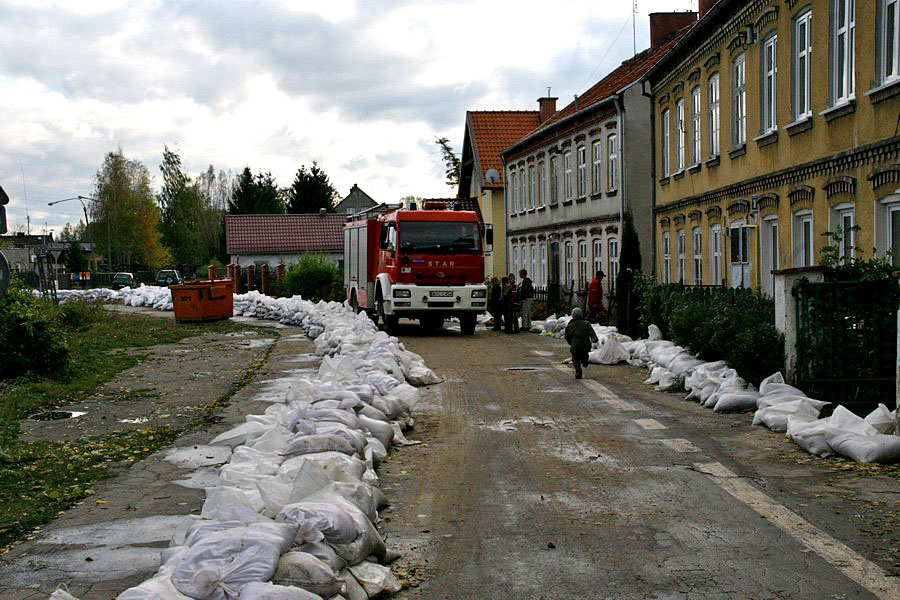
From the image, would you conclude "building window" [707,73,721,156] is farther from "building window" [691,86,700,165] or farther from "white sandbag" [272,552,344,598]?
"white sandbag" [272,552,344,598]

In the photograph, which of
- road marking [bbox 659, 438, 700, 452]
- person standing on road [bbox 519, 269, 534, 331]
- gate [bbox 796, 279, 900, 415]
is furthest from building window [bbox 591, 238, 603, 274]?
road marking [bbox 659, 438, 700, 452]

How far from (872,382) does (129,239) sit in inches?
3351

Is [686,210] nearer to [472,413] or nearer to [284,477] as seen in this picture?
[472,413]

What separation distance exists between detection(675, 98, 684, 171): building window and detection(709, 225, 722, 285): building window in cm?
329

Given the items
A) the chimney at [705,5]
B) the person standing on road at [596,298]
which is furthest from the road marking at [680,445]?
the chimney at [705,5]

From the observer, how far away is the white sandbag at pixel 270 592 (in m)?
4.29

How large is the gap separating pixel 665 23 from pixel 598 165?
6.70m

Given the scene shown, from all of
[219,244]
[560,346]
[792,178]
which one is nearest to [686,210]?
[560,346]

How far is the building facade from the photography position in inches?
1223

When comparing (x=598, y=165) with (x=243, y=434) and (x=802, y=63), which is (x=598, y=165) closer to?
Answer: (x=802, y=63)

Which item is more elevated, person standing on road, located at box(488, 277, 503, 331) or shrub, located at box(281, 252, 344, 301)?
shrub, located at box(281, 252, 344, 301)

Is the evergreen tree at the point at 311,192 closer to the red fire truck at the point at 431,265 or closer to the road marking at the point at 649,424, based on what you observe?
the red fire truck at the point at 431,265

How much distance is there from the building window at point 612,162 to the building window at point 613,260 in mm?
1762

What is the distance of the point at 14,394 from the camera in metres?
13.1
